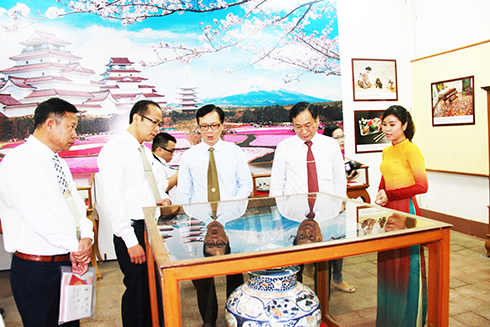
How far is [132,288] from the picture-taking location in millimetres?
2291

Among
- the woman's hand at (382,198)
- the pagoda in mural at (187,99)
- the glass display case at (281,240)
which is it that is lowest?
the woman's hand at (382,198)

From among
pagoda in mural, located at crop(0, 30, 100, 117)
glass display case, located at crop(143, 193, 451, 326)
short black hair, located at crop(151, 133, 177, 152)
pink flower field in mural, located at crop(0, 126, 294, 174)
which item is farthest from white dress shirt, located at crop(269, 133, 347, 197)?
pagoda in mural, located at crop(0, 30, 100, 117)

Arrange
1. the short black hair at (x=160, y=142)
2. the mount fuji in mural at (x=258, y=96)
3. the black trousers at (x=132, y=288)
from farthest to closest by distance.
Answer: the mount fuji in mural at (x=258, y=96), the short black hair at (x=160, y=142), the black trousers at (x=132, y=288)

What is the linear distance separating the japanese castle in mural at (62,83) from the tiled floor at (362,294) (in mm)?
1999

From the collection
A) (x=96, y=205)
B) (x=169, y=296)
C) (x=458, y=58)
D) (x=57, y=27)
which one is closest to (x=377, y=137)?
(x=458, y=58)

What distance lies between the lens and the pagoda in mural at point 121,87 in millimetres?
4539

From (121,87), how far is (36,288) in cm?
324

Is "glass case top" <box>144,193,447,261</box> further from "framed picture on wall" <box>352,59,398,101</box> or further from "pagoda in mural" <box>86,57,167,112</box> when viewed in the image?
"framed picture on wall" <box>352,59,398,101</box>

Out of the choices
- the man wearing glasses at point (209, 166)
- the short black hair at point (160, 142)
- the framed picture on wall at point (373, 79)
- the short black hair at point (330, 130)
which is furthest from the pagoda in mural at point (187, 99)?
the framed picture on wall at point (373, 79)

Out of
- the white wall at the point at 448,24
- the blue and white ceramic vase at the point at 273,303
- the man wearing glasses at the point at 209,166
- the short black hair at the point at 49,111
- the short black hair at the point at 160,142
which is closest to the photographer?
the blue and white ceramic vase at the point at 273,303

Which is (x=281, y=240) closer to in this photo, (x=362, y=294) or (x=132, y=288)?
(x=362, y=294)

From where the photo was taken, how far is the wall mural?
4.30 meters

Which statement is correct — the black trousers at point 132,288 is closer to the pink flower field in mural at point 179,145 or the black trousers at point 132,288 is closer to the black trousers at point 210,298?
the black trousers at point 210,298

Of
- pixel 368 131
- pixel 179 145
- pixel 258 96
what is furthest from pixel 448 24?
pixel 179 145
